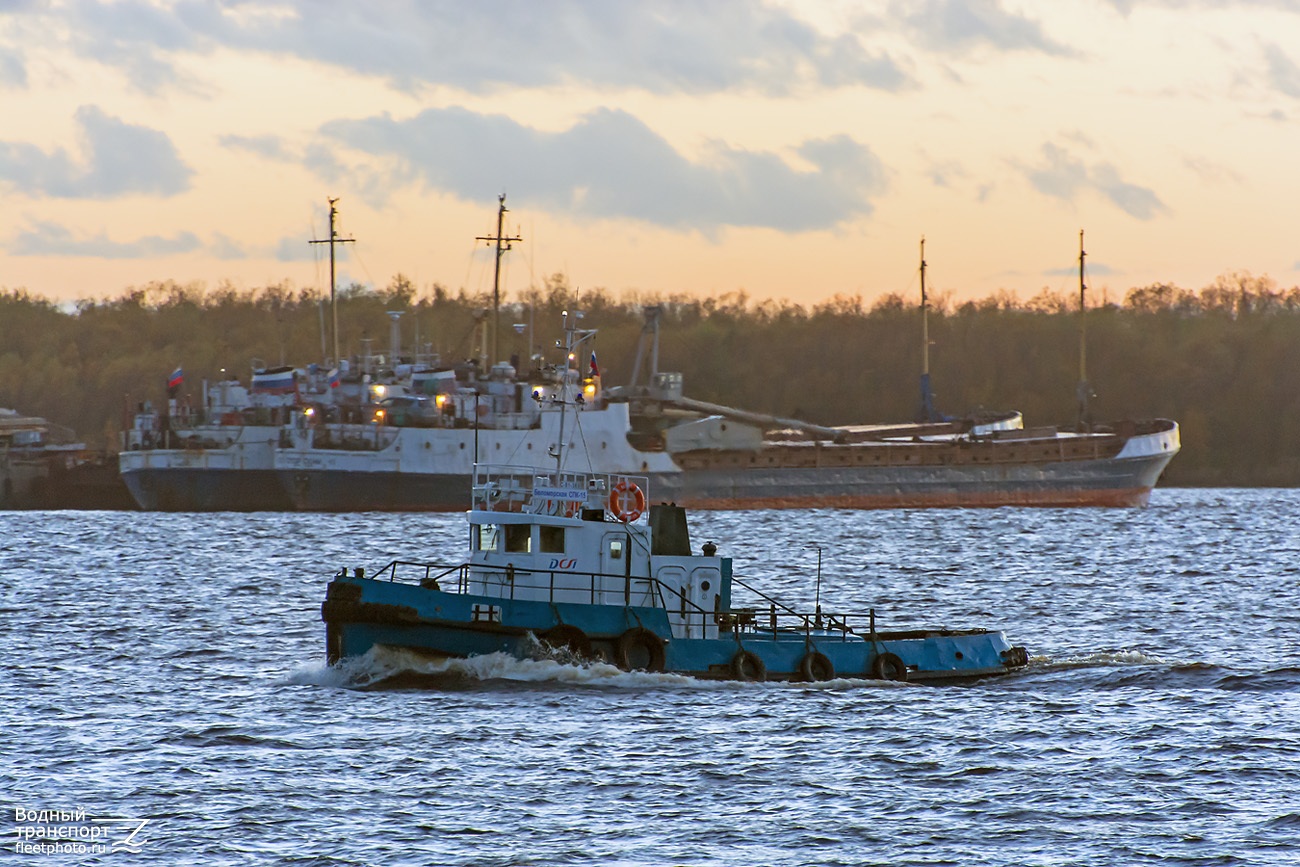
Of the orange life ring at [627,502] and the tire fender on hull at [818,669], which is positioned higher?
the orange life ring at [627,502]

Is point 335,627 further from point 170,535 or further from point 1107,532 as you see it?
point 1107,532

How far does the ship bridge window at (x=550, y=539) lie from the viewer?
3156cm

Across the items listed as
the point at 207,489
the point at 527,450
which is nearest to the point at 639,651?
the point at 527,450

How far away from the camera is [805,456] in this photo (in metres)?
113

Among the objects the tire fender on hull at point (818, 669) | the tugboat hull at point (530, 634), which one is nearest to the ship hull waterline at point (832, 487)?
the tire fender on hull at point (818, 669)

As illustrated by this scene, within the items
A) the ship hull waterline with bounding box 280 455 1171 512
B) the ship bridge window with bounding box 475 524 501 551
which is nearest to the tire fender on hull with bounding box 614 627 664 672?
the ship bridge window with bounding box 475 524 501 551

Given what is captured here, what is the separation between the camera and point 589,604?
31.0m

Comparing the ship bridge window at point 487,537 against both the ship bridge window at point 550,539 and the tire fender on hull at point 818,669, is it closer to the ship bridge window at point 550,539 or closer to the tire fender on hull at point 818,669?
the ship bridge window at point 550,539

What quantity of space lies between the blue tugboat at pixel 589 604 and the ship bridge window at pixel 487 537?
26mm

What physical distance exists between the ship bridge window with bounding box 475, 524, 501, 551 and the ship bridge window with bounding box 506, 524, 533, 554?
0.29 meters

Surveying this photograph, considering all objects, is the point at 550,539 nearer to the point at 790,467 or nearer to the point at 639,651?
the point at 639,651

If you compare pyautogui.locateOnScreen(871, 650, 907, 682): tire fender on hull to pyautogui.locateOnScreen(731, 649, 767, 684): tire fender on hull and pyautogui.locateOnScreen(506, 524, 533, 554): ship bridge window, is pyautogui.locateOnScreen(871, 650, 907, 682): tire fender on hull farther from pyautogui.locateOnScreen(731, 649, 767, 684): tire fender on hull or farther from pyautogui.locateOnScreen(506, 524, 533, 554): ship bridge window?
pyautogui.locateOnScreen(506, 524, 533, 554): ship bridge window

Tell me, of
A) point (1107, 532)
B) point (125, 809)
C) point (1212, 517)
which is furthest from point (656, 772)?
point (1212, 517)

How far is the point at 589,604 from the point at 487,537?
8.04 feet
